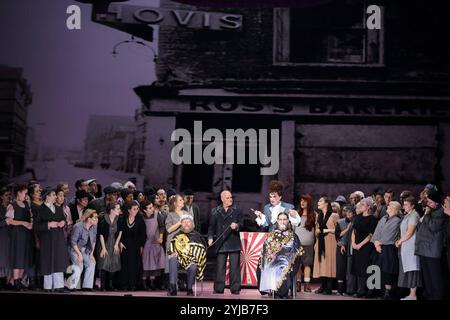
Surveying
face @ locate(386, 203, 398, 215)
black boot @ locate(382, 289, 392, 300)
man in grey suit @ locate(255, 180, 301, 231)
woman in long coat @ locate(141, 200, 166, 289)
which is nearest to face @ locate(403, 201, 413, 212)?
face @ locate(386, 203, 398, 215)

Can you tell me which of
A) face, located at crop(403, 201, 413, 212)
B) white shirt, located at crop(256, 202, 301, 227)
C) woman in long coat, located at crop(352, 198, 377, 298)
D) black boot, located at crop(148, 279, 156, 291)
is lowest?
black boot, located at crop(148, 279, 156, 291)

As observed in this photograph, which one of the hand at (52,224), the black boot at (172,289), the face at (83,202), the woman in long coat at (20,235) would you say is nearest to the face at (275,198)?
the black boot at (172,289)

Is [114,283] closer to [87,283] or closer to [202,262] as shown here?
[87,283]

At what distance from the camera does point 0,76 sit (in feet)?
31.5

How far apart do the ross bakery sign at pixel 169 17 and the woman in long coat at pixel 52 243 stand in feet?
10.2

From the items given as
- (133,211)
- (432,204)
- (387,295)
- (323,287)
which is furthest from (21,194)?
(432,204)

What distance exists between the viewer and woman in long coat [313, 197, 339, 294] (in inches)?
327

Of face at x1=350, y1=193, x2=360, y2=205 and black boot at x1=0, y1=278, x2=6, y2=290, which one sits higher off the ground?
face at x1=350, y1=193, x2=360, y2=205

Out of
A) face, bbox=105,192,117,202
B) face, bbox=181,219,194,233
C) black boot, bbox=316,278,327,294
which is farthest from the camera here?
black boot, bbox=316,278,327,294

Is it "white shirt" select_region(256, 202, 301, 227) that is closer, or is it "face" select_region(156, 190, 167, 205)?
"white shirt" select_region(256, 202, 301, 227)

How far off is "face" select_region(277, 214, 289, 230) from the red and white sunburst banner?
0.73m

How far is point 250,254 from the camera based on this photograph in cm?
834

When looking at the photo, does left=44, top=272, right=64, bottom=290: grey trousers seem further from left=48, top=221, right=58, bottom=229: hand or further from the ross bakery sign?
the ross bakery sign

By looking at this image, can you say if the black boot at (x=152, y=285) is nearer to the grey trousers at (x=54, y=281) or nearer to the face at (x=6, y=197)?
the grey trousers at (x=54, y=281)
